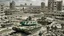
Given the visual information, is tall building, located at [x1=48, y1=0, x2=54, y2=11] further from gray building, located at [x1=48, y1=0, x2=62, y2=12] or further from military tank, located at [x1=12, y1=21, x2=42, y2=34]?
military tank, located at [x1=12, y1=21, x2=42, y2=34]

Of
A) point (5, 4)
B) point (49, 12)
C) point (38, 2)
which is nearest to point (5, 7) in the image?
point (5, 4)

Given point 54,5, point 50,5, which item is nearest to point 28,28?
point 50,5

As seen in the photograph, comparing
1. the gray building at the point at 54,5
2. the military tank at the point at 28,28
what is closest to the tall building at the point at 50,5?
the gray building at the point at 54,5

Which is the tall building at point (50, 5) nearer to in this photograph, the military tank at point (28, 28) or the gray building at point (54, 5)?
the gray building at point (54, 5)

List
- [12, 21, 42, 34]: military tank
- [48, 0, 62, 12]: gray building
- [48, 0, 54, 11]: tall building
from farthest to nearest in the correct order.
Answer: [48, 0, 54, 11]: tall building → [48, 0, 62, 12]: gray building → [12, 21, 42, 34]: military tank

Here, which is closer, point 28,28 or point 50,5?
point 28,28

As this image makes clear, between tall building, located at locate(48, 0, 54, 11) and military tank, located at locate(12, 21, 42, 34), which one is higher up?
tall building, located at locate(48, 0, 54, 11)

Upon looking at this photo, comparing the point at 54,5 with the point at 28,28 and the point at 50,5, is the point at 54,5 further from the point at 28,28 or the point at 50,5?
the point at 28,28

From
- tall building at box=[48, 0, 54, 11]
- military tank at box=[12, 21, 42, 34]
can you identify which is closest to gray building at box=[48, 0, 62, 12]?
tall building at box=[48, 0, 54, 11]

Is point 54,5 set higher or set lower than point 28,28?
higher

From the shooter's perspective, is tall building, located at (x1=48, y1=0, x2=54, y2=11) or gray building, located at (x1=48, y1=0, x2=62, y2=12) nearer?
gray building, located at (x1=48, y1=0, x2=62, y2=12)

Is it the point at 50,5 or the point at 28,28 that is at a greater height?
the point at 50,5
